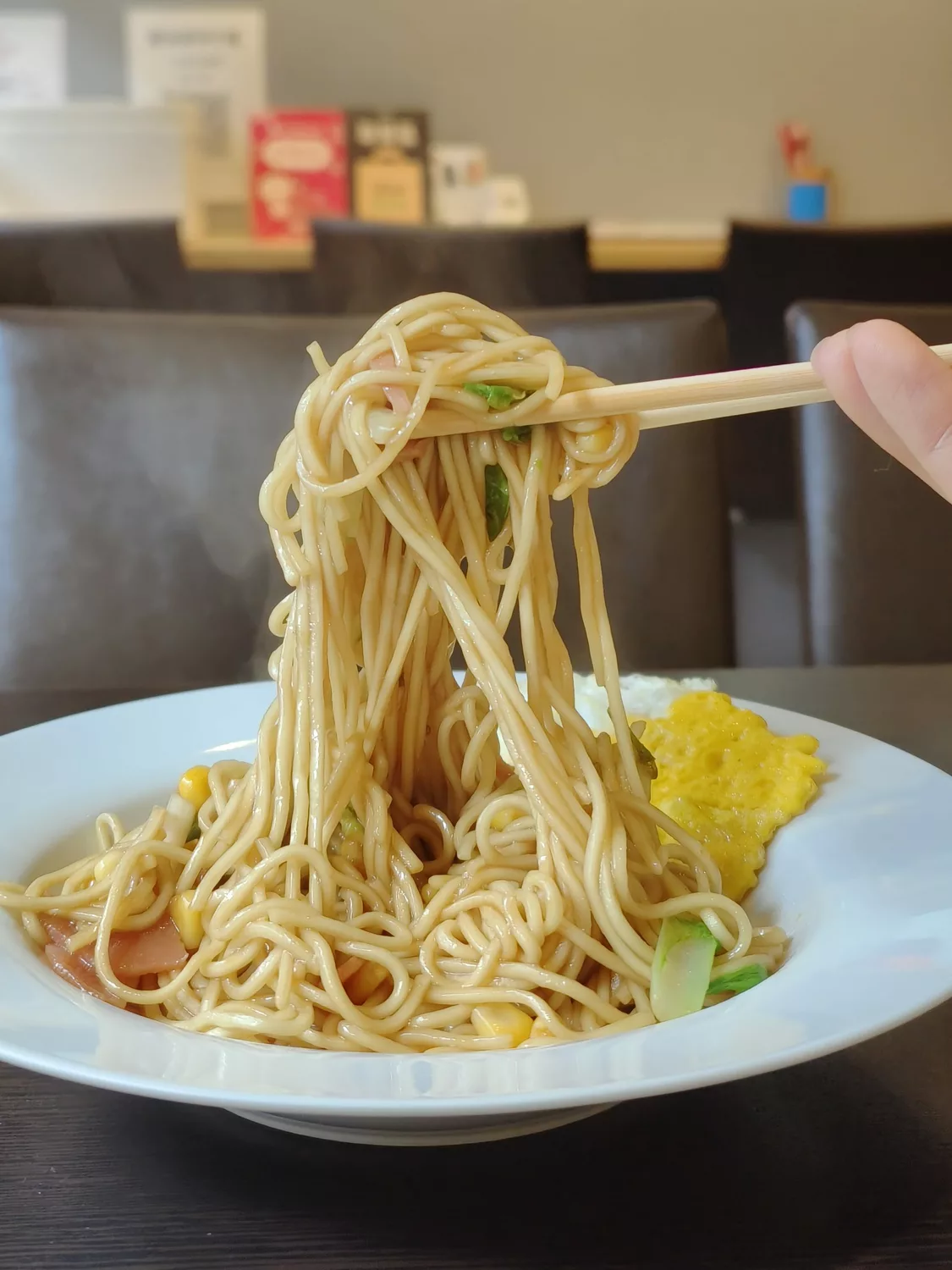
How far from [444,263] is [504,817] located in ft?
9.48

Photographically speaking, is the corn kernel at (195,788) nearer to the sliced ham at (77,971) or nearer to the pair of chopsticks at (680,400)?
the sliced ham at (77,971)

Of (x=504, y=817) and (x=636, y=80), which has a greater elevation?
(x=636, y=80)

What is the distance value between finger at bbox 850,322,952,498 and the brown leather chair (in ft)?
5.84

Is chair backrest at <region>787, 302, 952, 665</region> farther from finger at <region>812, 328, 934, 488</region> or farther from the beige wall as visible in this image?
the beige wall

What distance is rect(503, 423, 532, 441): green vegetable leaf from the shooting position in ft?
4.28

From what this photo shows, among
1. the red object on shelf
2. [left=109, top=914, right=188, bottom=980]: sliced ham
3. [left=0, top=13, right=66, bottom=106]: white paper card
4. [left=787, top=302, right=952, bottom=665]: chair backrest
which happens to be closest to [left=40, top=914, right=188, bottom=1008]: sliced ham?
[left=109, top=914, right=188, bottom=980]: sliced ham

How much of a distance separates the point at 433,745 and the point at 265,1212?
69 centimetres

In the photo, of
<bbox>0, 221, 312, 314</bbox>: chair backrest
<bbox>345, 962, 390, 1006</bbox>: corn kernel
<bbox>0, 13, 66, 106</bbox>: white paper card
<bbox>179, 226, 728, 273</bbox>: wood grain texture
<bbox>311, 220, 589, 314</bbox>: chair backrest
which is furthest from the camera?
<bbox>0, 13, 66, 106</bbox>: white paper card

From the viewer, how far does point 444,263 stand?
3857 millimetres

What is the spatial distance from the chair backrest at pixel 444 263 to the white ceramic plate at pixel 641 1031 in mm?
2816

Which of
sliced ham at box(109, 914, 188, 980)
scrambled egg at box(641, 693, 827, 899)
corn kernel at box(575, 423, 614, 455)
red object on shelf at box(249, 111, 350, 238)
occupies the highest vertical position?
red object on shelf at box(249, 111, 350, 238)

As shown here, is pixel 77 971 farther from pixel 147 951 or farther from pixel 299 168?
pixel 299 168

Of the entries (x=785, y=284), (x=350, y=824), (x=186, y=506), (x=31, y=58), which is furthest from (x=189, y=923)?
(x=31, y=58)

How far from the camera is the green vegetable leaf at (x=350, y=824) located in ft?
4.43
